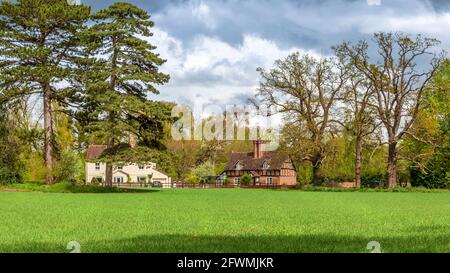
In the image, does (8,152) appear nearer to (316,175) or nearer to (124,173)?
(316,175)

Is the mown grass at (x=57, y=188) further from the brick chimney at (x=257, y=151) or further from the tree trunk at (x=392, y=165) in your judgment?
the brick chimney at (x=257, y=151)

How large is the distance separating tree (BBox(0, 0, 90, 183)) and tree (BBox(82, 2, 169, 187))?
187cm

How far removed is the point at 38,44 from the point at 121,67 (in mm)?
6478

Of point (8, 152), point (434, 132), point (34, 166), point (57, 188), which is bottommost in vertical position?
point (57, 188)

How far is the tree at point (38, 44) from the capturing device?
43719 millimetres

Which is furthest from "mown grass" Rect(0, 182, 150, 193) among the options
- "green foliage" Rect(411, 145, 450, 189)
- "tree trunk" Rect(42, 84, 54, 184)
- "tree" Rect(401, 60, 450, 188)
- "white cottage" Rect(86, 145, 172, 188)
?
"white cottage" Rect(86, 145, 172, 188)

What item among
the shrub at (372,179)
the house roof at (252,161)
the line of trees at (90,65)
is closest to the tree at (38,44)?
the line of trees at (90,65)

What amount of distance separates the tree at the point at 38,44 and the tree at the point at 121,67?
6.15 ft

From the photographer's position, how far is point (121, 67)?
44.5 meters

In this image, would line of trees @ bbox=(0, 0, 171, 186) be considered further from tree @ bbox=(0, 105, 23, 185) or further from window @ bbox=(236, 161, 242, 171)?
window @ bbox=(236, 161, 242, 171)

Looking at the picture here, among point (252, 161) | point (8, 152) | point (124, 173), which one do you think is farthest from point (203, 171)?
point (8, 152)
